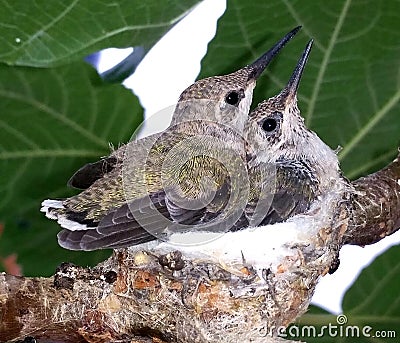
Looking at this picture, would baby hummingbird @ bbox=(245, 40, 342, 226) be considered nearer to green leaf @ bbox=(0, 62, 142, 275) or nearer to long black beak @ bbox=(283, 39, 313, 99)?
long black beak @ bbox=(283, 39, 313, 99)

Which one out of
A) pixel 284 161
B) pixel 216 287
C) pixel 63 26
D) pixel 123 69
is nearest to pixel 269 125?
pixel 284 161

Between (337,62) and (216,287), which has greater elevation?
(337,62)

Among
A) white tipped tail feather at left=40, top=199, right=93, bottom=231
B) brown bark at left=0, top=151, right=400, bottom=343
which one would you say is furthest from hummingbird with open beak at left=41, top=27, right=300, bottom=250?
brown bark at left=0, top=151, right=400, bottom=343

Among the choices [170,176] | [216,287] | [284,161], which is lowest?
[216,287]

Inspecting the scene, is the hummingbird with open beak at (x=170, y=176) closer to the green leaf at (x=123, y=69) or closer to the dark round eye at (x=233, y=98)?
the dark round eye at (x=233, y=98)

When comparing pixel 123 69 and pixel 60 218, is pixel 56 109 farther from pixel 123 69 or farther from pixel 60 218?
pixel 60 218

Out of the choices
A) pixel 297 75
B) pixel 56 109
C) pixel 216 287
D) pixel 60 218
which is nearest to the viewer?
pixel 60 218
